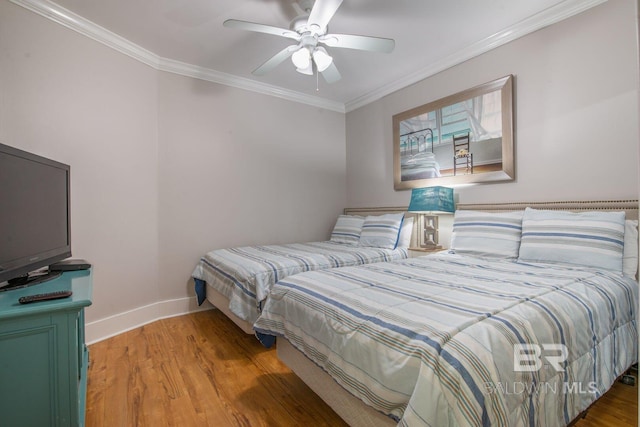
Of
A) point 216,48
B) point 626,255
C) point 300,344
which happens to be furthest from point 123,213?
point 626,255

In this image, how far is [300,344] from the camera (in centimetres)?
147

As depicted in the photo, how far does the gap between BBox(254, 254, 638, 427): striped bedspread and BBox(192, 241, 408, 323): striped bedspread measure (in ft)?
1.59

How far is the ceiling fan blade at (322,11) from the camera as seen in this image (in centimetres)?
175

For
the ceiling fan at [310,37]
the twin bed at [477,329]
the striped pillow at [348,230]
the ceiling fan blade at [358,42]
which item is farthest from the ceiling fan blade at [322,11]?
the striped pillow at [348,230]

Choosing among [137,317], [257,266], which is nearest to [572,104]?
[257,266]

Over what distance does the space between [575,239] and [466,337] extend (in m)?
1.56

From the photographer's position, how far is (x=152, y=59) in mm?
2930

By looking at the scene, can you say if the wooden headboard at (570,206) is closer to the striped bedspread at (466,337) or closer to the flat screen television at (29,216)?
the striped bedspread at (466,337)

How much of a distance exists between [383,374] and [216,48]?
3.04 meters

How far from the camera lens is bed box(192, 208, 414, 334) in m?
2.25

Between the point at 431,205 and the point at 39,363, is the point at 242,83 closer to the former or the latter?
the point at 431,205

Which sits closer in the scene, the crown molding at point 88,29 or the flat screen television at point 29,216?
the flat screen television at point 29,216

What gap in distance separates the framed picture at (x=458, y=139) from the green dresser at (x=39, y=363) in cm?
302

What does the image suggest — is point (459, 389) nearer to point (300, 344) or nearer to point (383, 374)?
point (383, 374)
